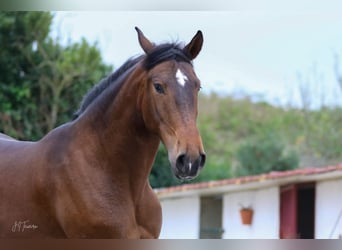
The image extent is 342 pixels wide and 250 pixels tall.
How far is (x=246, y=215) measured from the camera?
313 inches

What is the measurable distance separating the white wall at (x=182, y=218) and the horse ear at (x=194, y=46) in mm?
6102

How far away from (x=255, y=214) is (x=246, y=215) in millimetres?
104

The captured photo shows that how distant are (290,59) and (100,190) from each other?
12181 mm

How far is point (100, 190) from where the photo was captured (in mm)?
2426

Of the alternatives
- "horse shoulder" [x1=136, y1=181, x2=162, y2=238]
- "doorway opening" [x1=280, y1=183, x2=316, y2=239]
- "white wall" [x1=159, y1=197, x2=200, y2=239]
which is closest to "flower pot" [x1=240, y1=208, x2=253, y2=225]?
"doorway opening" [x1=280, y1=183, x2=316, y2=239]

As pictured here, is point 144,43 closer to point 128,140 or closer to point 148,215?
point 128,140

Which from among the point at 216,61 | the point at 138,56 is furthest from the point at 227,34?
the point at 138,56

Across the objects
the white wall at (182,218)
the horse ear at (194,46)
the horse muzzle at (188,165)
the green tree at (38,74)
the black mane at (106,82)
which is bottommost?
the white wall at (182,218)

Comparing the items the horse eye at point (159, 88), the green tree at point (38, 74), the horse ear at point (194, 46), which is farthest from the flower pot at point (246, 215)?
the horse eye at point (159, 88)

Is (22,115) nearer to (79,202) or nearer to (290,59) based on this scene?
(79,202)

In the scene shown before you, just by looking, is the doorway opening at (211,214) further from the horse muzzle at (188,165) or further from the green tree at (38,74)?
the horse muzzle at (188,165)

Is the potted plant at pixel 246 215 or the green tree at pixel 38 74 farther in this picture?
the green tree at pixel 38 74

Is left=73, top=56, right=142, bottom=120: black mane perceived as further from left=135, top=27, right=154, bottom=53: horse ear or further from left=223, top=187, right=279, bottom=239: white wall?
left=223, top=187, right=279, bottom=239: white wall

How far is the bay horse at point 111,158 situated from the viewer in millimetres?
2340
